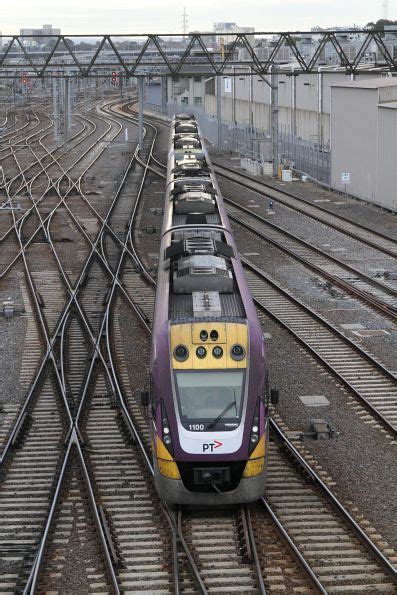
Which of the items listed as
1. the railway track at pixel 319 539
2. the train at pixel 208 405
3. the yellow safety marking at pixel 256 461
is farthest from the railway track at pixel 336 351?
the train at pixel 208 405

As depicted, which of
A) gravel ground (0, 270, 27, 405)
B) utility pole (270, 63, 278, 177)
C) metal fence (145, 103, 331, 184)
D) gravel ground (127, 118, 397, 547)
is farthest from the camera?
metal fence (145, 103, 331, 184)

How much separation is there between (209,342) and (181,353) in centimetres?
37

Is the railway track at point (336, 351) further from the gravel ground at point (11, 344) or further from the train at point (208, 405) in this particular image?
the gravel ground at point (11, 344)

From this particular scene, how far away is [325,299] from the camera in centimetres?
2436

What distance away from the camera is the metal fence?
154 ft

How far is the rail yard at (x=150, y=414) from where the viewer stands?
438 inches

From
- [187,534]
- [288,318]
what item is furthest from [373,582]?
[288,318]

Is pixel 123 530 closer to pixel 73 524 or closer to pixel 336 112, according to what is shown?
pixel 73 524

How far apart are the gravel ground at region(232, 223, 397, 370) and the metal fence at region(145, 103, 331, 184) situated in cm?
1541

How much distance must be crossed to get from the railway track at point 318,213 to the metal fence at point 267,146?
2603mm

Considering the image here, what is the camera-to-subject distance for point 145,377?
1825 centimetres

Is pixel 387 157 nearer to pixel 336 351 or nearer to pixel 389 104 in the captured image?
pixel 389 104

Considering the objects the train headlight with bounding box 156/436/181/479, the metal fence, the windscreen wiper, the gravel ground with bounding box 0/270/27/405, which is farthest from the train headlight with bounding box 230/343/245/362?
the metal fence

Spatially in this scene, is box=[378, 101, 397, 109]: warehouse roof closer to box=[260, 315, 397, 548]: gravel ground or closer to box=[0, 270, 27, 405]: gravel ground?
box=[0, 270, 27, 405]: gravel ground
